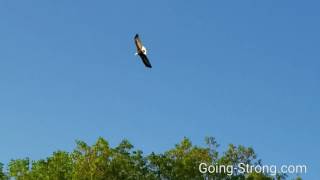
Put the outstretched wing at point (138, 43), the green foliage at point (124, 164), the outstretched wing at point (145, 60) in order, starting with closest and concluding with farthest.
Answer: the outstretched wing at point (138, 43) → the outstretched wing at point (145, 60) → the green foliage at point (124, 164)

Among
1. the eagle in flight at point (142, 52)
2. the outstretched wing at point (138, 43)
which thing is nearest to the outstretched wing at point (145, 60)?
the eagle in flight at point (142, 52)

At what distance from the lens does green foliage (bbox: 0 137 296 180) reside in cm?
5566

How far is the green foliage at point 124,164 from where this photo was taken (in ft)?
183

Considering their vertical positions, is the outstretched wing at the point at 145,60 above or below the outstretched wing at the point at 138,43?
below

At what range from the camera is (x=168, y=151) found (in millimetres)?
59344

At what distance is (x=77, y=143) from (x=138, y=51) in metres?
34.4

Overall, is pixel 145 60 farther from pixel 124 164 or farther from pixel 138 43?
pixel 124 164

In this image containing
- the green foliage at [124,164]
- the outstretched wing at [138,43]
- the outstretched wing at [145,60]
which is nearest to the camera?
the outstretched wing at [138,43]

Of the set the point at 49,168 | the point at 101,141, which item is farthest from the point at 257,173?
the point at 49,168

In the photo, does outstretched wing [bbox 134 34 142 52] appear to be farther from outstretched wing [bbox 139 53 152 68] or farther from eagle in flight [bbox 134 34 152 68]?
outstretched wing [bbox 139 53 152 68]

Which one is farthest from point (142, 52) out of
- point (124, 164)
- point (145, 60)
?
point (124, 164)

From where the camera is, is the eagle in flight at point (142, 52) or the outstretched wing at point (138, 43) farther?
the eagle in flight at point (142, 52)

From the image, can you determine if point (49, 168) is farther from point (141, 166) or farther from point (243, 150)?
point (243, 150)

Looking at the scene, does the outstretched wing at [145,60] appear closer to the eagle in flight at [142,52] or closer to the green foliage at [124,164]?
the eagle in flight at [142,52]
